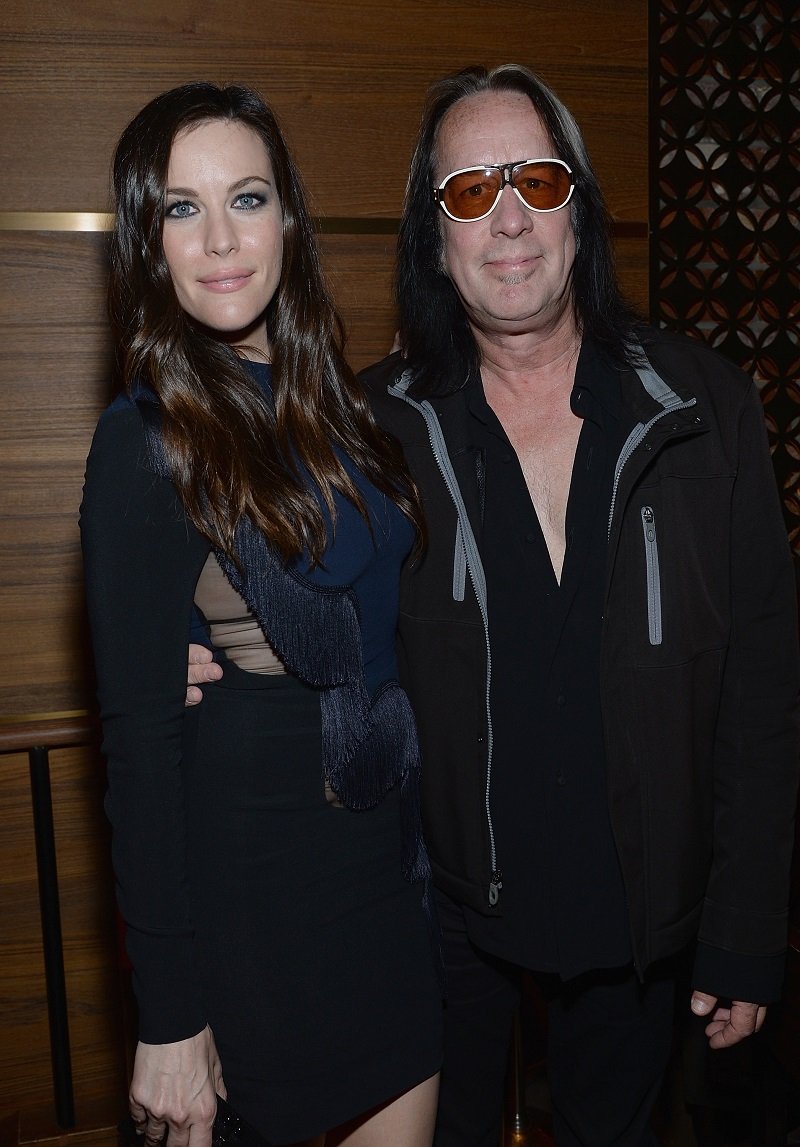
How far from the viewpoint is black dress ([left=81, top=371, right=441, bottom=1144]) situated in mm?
1328

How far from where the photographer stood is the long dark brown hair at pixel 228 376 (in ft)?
4.58

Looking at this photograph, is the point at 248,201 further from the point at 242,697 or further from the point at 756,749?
the point at 756,749

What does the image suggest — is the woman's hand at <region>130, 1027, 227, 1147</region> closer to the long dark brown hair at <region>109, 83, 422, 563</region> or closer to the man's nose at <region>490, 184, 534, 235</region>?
the long dark brown hair at <region>109, 83, 422, 563</region>

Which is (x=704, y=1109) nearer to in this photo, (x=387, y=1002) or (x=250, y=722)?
(x=387, y=1002)

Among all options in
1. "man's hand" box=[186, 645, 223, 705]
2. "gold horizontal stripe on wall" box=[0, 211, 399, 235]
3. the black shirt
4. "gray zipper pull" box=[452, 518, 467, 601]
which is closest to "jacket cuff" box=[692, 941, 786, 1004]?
the black shirt

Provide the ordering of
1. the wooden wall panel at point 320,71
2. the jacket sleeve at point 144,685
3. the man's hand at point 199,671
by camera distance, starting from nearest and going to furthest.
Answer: the jacket sleeve at point 144,685 → the man's hand at point 199,671 → the wooden wall panel at point 320,71

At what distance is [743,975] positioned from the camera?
1.75m

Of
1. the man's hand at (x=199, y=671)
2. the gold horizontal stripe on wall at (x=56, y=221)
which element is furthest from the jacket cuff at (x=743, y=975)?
the gold horizontal stripe on wall at (x=56, y=221)

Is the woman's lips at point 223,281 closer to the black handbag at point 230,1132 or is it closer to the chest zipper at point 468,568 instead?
the chest zipper at point 468,568

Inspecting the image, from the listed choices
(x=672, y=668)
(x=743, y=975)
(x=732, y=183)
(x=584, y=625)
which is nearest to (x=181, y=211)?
(x=584, y=625)

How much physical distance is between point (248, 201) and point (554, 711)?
0.92 metres

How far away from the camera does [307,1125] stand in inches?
57.8

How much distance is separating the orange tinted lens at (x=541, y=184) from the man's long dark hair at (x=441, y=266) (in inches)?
3.1

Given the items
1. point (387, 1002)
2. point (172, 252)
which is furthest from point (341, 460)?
point (387, 1002)
